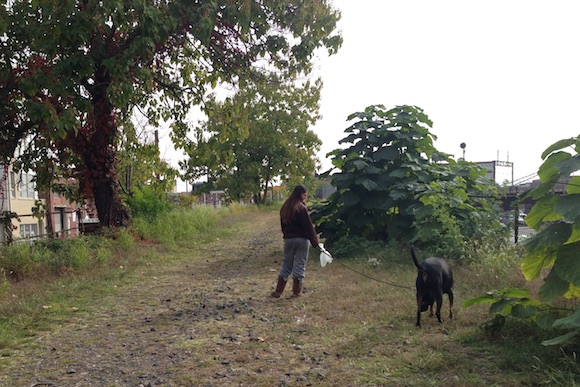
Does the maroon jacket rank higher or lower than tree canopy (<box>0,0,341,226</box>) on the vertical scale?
lower

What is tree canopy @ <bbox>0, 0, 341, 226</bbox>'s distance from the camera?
782cm

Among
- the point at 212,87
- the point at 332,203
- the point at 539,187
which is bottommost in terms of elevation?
the point at 332,203

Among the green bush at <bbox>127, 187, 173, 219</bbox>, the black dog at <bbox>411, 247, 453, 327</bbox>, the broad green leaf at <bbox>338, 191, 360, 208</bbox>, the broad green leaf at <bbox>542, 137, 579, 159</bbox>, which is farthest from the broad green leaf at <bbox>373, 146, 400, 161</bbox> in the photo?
the green bush at <bbox>127, 187, 173, 219</bbox>

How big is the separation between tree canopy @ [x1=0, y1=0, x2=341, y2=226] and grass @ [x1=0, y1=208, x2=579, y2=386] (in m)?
2.81

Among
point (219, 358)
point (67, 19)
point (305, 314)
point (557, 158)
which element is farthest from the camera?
point (67, 19)

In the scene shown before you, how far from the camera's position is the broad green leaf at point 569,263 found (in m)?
3.63

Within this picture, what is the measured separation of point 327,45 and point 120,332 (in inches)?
307

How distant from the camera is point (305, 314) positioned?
253 inches

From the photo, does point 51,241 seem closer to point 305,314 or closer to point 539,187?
point 305,314

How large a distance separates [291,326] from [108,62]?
5.79 metres

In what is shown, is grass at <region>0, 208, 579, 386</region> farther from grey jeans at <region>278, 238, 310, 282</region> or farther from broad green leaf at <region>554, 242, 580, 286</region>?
broad green leaf at <region>554, 242, 580, 286</region>

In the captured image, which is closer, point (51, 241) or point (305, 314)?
point (305, 314)

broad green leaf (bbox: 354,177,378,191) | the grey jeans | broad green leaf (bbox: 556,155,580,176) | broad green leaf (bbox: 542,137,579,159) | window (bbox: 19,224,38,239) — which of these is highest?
broad green leaf (bbox: 542,137,579,159)

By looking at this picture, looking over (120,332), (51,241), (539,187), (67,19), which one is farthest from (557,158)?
(51,241)
